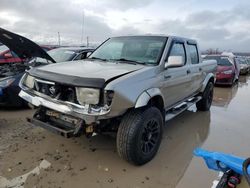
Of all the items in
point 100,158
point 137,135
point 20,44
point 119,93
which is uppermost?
point 20,44

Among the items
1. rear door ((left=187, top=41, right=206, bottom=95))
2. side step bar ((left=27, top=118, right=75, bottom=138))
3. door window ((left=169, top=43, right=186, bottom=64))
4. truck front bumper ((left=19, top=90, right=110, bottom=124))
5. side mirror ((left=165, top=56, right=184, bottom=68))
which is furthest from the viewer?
rear door ((left=187, top=41, right=206, bottom=95))

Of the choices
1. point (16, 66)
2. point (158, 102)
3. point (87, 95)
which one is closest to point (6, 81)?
point (16, 66)

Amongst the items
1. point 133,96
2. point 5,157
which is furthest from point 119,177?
point 5,157

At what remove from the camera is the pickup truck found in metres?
2.72

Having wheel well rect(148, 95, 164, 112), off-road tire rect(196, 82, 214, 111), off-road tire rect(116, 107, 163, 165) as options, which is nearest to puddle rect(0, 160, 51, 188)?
off-road tire rect(116, 107, 163, 165)

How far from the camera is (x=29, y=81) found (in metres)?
3.60

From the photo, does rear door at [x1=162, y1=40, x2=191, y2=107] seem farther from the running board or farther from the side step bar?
the side step bar

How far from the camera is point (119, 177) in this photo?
302cm

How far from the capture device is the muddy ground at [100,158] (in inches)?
115

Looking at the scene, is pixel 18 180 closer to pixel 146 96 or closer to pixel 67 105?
pixel 67 105

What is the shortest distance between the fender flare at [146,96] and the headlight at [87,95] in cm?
55

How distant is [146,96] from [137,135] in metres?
0.54

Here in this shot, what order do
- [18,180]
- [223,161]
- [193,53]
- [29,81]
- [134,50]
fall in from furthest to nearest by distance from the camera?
[193,53] → [134,50] → [29,81] → [18,180] → [223,161]

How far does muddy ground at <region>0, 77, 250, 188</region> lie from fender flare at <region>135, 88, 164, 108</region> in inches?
38.2
